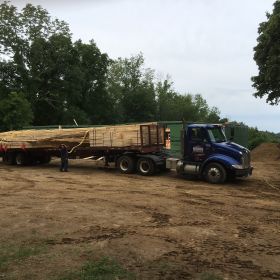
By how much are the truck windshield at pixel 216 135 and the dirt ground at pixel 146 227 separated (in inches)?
76.1

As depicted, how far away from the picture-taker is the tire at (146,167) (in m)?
20.8

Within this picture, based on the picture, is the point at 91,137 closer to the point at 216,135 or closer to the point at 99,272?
the point at 216,135

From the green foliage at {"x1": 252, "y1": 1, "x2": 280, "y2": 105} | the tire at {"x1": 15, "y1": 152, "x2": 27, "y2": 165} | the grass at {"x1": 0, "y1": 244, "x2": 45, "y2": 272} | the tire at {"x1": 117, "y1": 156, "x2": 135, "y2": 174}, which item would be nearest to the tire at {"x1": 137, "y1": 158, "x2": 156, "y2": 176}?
the tire at {"x1": 117, "y1": 156, "x2": 135, "y2": 174}

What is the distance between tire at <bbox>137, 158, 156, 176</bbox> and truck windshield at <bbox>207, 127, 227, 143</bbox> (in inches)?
125

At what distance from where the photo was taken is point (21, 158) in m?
25.8

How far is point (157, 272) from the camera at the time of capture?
7.22 metres

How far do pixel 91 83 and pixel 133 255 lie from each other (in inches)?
2100

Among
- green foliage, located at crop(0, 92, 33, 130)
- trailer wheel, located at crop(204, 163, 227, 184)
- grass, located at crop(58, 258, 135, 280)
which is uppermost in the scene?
green foliage, located at crop(0, 92, 33, 130)

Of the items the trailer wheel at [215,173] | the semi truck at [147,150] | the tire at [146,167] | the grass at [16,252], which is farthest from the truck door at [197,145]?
the grass at [16,252]

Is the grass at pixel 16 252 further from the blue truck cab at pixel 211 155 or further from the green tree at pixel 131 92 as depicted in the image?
the green tree at pixel 131 92

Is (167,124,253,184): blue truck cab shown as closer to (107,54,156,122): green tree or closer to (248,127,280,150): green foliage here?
(248,127,280,150): green foliage

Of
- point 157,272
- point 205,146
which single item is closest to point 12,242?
point 157,272

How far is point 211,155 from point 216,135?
106cm

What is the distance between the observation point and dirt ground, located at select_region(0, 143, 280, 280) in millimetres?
7559
